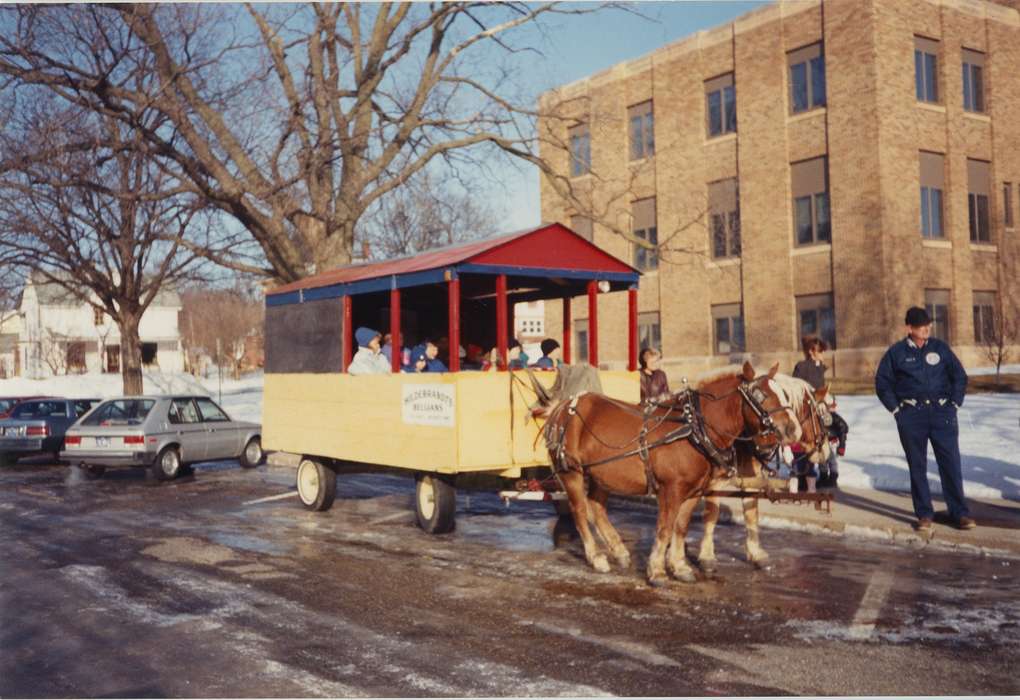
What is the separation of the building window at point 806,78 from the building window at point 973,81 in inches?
209

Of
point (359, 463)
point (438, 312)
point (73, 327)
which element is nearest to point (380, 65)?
point (438, 312)

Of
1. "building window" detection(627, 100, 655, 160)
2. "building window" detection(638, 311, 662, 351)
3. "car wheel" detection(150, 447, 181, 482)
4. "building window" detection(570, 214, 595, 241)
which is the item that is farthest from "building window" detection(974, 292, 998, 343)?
"car wheel" detection(150, 447, 181, 482)

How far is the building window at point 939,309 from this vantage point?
3161cm

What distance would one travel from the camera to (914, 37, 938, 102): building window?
32.0 metres

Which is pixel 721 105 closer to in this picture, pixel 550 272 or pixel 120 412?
pixel 120 412

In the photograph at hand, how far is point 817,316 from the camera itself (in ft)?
107

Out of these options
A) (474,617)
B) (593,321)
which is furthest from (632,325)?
(474,617)

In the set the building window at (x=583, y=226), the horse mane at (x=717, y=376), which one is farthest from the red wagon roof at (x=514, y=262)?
the building window at (x=583, y=226)

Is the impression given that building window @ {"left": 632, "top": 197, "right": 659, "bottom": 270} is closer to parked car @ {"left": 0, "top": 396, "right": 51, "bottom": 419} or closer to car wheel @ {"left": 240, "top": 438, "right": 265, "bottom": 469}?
car wheel @ {"left": 240, "top": 438, "right": 265, "bottom": 469}

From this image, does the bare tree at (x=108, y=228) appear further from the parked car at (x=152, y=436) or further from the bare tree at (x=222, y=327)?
the bare tree at (x=222, y=327)

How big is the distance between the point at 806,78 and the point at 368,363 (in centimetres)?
2600

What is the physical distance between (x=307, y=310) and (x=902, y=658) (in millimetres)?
9136

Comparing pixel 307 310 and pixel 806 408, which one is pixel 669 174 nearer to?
pixel 307 310

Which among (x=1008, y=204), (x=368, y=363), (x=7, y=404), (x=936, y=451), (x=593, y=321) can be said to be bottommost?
(x=936, y=451)
